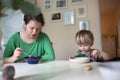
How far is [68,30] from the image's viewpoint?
10.5 feet

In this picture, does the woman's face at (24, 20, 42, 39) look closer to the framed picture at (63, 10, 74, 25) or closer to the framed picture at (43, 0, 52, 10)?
the framed picture at (63, 10, 74, 25)

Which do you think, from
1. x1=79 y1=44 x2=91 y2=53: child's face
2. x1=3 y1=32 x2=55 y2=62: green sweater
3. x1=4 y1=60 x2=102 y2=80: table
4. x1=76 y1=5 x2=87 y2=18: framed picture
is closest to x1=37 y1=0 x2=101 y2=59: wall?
x1=76 y1=5 x2=87 y2=18: framed picture

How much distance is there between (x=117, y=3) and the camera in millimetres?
6078

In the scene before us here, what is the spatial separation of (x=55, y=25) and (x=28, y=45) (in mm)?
1763

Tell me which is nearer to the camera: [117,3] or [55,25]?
[55,25]

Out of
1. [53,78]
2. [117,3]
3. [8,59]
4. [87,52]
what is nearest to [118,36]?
[117,3]

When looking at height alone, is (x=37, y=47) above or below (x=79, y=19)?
below

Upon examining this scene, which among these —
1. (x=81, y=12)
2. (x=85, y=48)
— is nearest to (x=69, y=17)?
(x=81, y=12)

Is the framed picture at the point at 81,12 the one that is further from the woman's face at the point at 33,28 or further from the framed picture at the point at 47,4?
the woman's face at the point at 33,28

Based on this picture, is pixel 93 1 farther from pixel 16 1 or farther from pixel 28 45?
pixel 16 1

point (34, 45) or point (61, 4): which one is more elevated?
point (61, 4)

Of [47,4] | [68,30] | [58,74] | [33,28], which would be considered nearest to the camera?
[58,74]

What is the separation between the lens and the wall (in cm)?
306

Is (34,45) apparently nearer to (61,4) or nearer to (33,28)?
(33,28)
